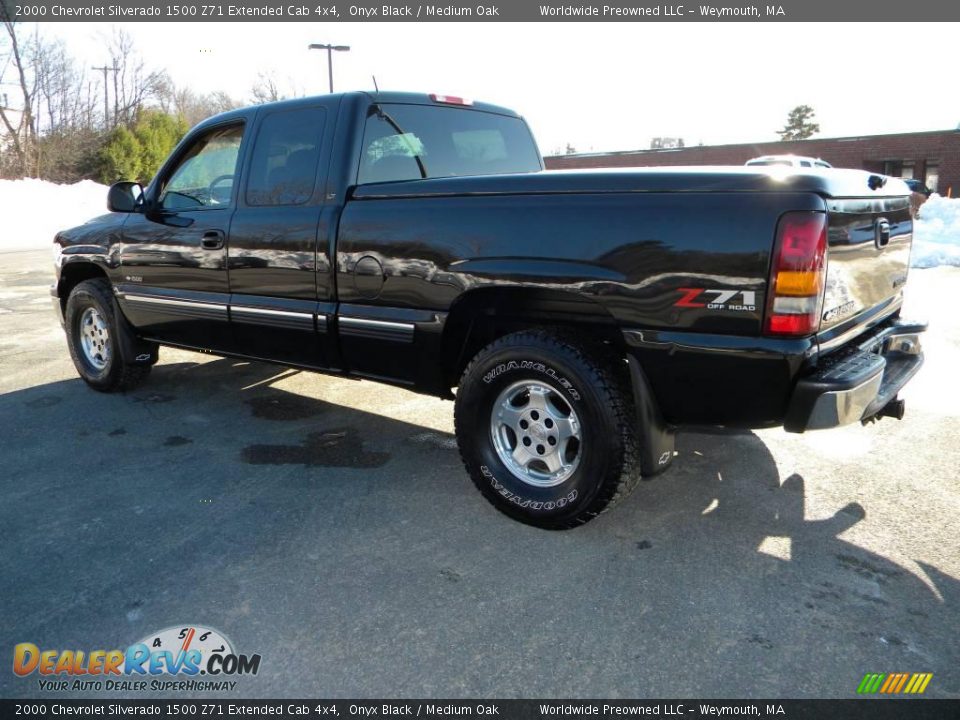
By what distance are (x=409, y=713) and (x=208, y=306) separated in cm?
312

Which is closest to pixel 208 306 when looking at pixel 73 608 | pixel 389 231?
pixel 389 231

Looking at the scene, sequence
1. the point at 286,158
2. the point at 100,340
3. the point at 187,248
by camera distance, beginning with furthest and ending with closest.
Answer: the point at 100,340 → the point at 187,248 → the point at 286,158

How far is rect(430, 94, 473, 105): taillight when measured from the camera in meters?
4.36

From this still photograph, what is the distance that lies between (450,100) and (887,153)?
3156cm

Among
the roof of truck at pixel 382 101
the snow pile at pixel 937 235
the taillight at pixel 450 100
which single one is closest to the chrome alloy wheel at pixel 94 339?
the roof of truck at pixel 382 101

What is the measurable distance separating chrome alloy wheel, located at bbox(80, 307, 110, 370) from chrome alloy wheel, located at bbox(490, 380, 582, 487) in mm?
3547

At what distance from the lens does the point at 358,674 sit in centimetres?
231

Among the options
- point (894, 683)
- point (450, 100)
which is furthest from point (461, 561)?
point (450, 100)

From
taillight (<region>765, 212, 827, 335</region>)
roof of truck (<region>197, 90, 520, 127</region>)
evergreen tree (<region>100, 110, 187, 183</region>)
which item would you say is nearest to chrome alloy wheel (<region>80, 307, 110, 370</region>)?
roof of truck (<region>197, 90, 520, 127</region>)

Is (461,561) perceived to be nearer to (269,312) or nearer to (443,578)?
(443,578)

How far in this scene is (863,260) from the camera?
3.00 meters

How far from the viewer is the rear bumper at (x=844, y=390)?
2.63 metres

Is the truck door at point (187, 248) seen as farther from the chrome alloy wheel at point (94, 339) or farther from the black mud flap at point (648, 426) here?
the black mud flap at point (648, 426)

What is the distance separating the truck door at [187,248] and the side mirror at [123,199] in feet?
0.26
